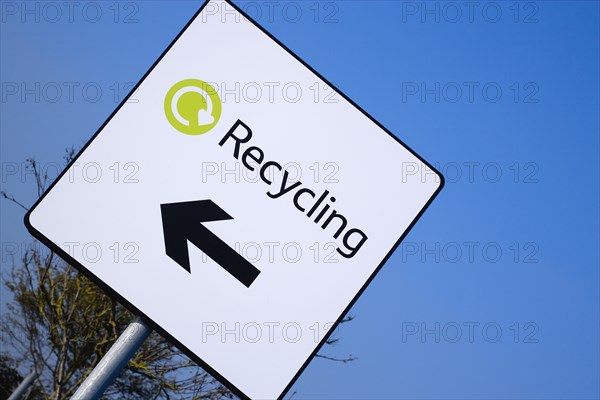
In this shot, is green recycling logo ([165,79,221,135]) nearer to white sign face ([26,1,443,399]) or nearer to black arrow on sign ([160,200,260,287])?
white sign face ([26,1,443,399])

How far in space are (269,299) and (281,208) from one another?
0.26 metres

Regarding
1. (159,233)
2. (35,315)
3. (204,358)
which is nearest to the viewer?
(204,358)

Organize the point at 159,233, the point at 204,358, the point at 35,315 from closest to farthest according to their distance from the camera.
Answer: the point at 204,358, the point at 159,233, the point at 35,315

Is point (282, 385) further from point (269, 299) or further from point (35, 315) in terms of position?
point (35, 315)

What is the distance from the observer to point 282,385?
1742 mm

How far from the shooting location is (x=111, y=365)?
1622 mm

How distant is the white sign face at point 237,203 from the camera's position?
1.76m

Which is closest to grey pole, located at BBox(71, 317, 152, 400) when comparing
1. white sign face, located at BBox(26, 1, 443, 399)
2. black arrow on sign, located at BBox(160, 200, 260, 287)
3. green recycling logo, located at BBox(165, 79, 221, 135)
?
white sign face, located at BBox(26, 1, 443, 399)

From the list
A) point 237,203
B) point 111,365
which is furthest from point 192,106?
point 111,365

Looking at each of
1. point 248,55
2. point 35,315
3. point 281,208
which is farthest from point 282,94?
point 35,315

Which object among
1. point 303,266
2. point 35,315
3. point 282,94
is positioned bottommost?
point 35,315

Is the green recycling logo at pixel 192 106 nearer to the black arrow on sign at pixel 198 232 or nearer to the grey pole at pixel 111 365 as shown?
the black arrow on sign at pixel 198 232

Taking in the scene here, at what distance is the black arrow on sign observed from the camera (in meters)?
1.81

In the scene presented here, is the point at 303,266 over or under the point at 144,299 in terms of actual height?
over
